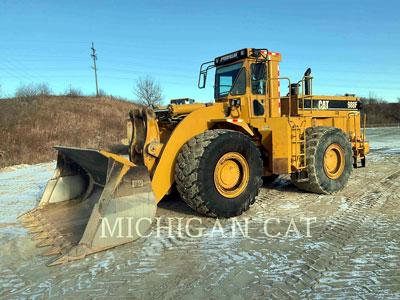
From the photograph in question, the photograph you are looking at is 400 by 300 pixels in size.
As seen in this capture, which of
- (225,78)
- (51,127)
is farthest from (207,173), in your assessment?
(51,127)

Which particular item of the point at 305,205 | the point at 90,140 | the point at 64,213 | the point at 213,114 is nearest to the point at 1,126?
the point at 90,140

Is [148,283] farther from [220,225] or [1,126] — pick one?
[1,126]

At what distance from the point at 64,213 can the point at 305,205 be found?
431 centimetres

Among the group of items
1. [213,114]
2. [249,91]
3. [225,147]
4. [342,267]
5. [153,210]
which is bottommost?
[342,267]

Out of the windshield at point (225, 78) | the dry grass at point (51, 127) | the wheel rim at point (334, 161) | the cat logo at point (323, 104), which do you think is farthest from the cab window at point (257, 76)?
the dry grass at point (51, 127)

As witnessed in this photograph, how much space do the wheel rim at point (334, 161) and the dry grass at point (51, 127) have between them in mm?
13615

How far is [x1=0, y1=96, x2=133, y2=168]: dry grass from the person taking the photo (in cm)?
1568

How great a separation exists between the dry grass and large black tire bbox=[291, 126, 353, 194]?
13401 millimetres

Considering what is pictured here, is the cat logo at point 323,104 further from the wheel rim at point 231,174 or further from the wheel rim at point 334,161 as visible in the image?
the wheel rim at point 231,174

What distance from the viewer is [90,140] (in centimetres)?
2058

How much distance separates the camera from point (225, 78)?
622cm

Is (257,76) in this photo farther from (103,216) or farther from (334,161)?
(103,216)

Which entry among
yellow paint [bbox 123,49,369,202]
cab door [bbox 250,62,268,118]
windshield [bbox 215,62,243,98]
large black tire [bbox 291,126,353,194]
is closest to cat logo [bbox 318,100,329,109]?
yellow paint [bbox 123,49,369,202]

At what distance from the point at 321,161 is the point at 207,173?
3.00 meters
